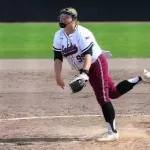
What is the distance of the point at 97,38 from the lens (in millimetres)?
22281

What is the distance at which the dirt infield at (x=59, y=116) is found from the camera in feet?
20.7

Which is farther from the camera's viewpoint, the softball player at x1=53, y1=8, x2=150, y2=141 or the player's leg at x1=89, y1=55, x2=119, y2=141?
the player's leg at x1=89, y1=55, x2=119, y2=141

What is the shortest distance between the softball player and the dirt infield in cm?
39

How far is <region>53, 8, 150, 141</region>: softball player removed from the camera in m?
6.11

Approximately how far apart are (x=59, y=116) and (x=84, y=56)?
83.5 inches
